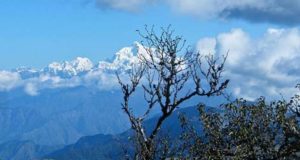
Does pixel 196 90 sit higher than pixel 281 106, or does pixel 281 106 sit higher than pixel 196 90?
pixel 281 106

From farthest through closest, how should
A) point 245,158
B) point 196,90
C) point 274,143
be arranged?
point 274,143
point 245,158
point 196,90

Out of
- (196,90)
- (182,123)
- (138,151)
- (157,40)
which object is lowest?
(138,151)

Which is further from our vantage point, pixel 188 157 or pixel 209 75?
pixel 188 157

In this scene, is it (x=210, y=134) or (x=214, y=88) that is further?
(x=210, y=134)

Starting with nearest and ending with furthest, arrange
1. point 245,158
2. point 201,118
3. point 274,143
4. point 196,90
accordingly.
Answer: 1. point 196,90
2. point 245,158
3. point 274,143
4. point 201,118

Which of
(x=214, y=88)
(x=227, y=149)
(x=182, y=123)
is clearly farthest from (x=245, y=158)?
(x=214, y=88)

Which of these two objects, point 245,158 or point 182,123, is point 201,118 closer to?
point 182,123

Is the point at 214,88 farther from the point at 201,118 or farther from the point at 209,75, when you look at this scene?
the point at 201,118

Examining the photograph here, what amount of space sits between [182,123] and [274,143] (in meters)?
8.69

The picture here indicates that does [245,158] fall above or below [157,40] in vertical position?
below

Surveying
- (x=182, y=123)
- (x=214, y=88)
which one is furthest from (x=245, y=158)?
(x=214, y=88)

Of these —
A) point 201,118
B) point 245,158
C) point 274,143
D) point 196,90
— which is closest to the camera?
point 196,90

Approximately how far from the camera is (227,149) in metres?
41.2

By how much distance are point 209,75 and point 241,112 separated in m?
16.7
